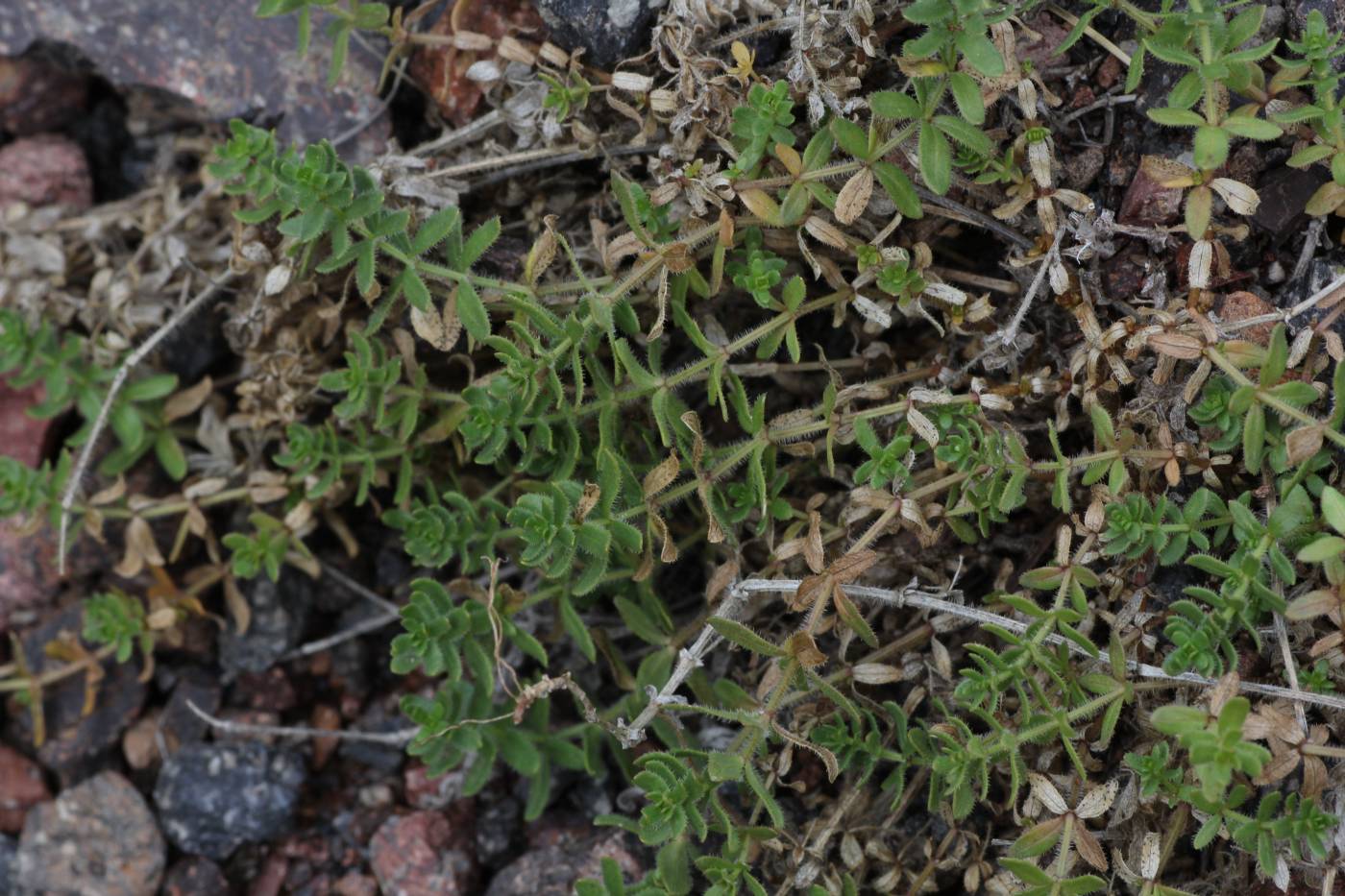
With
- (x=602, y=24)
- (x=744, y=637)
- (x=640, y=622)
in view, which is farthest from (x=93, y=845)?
(x=602, y=24)

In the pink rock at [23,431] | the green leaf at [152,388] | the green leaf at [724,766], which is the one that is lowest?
the green leaf at [724,766]

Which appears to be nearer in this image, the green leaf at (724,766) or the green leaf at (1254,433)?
the green leaf at (1254,433)

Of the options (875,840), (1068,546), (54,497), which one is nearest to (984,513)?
(1068,546)

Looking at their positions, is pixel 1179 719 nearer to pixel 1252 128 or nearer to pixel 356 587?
pixel 1252 128

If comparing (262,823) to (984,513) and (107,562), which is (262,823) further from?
(984,513)

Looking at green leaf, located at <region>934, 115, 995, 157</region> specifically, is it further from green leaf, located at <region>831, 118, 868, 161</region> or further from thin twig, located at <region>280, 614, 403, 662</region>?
thin twig, located at <region>280, 614, 403, 662</region>

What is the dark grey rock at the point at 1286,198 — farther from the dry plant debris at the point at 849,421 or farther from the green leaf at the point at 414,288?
the green leaf at the point at 414,288

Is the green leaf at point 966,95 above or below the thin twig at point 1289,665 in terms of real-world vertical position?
above

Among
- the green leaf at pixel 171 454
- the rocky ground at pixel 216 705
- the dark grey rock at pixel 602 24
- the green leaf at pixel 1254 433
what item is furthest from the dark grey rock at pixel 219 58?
the green leaf at pixel 1254 433
